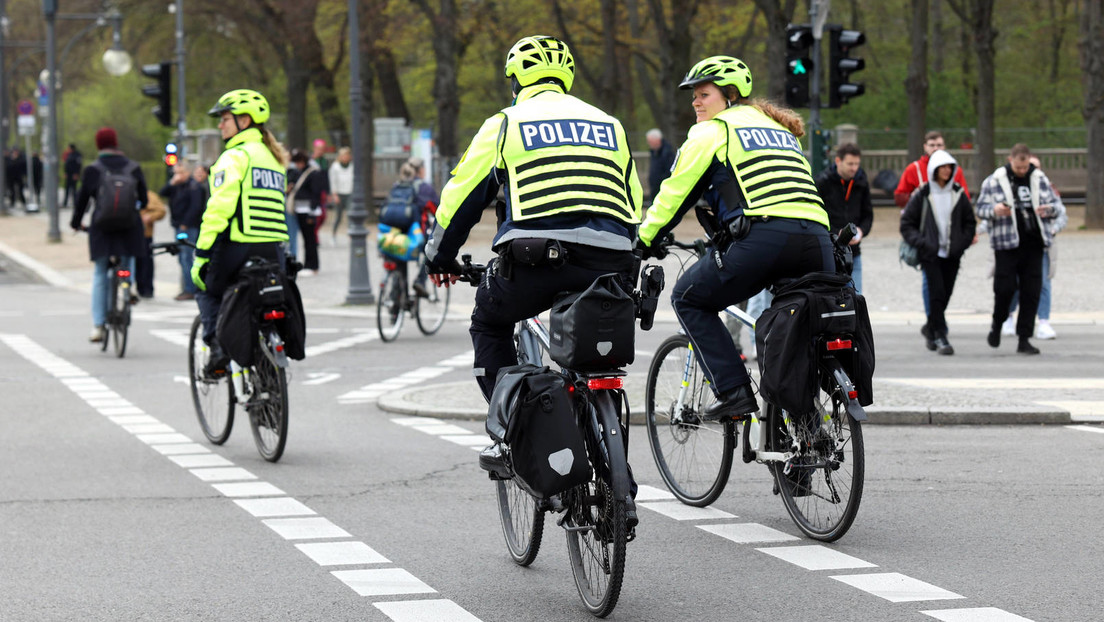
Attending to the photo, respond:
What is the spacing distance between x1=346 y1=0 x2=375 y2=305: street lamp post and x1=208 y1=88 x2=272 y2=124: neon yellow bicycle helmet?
9768 mm

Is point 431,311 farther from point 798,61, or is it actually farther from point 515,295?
point 515,295

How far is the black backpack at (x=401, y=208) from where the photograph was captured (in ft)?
52.2

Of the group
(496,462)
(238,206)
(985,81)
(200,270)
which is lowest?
(496,462)

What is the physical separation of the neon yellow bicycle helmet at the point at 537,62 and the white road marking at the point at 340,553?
1917 mm

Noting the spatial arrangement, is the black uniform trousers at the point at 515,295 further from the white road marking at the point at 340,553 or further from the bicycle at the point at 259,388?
the bicycle at the point at 259,388

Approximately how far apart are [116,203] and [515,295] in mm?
9876

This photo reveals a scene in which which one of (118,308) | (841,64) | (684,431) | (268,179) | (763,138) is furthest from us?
(841,64)

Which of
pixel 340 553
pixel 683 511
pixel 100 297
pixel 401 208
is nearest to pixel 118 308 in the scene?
pixel 100 297

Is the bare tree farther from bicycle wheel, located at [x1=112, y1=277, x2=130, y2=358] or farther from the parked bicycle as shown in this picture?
the parked bicycle

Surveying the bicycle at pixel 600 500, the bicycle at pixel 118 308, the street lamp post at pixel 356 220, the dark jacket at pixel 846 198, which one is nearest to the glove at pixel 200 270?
the bicycle at pixel 600 500

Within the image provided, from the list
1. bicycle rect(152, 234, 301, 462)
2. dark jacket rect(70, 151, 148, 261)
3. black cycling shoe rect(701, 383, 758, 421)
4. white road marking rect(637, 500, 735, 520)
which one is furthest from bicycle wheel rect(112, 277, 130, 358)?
black cycling shoe rect(701, 383, 758, 421)

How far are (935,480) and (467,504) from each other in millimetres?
2265

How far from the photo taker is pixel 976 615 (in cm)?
544

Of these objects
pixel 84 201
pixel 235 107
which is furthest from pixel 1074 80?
pixel 235 107
